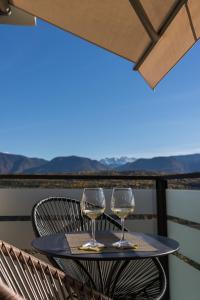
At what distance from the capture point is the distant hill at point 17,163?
7.49 metres

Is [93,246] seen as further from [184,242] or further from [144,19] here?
[184,242]

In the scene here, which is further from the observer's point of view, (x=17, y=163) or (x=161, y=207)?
(x=17, y=163)

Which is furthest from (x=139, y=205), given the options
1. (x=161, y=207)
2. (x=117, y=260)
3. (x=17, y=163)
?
(x=17, y=163)

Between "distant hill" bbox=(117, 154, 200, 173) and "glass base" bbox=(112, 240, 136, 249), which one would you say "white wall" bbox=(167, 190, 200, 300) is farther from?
"distant hill" bbox=(117, 154, 200, 173)

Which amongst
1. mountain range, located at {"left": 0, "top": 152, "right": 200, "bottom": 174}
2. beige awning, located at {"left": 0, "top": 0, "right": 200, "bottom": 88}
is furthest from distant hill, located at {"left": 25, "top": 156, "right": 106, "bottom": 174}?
beige awning, located at {"left": 0, "top": 0, "right": 200, "bottom": 88}

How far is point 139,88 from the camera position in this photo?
38.5ft

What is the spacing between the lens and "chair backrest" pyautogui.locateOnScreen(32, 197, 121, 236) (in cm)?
253

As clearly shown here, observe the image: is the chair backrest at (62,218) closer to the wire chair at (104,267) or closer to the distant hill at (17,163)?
the wire chair at (104,267)

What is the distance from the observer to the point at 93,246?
1.44 m

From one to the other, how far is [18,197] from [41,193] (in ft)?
0.56

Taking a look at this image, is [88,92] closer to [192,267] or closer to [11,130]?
[11,130]

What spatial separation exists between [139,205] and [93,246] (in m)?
Answer: 1.70

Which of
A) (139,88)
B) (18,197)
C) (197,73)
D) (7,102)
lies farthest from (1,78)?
(18,197)

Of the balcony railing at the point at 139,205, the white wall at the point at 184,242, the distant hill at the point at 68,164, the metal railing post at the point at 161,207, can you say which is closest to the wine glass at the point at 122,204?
the white wall at the point at 184,242
